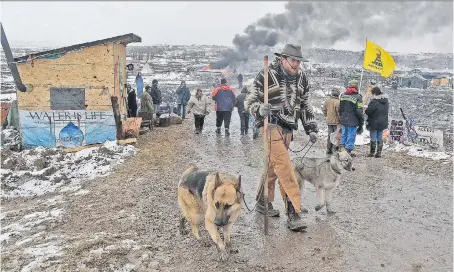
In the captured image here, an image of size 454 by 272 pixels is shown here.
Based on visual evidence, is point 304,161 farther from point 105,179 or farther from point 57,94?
point 57,94

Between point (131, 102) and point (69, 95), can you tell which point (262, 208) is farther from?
point (131, 102)

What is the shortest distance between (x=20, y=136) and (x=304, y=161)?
8.59m

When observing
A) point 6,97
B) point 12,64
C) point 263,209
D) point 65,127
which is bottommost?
point 263,209

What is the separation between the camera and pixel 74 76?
10.7m

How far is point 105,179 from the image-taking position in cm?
825

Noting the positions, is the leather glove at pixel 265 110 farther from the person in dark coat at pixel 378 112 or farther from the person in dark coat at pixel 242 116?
the person in dark coat at pixel 242 116

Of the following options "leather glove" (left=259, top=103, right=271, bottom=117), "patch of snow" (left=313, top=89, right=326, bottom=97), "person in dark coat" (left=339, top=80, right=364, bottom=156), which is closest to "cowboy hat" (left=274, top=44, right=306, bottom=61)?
"leather glove" (left=259, top=103, right=271, bottom=117)

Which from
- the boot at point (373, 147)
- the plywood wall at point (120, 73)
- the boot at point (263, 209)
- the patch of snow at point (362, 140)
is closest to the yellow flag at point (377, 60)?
the patch of snow at point (362, 140)

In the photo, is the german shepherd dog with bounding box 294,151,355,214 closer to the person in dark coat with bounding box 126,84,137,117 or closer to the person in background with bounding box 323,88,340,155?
the person in background with bounding box 323,88,340,155

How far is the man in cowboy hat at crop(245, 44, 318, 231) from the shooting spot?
16.7ft

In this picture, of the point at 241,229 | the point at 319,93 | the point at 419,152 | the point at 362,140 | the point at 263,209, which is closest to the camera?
the point at 241,229

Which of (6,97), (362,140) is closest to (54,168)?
(362,140)

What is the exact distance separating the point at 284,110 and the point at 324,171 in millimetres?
1171

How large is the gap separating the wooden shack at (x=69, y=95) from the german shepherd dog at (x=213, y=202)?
6.85 meters
